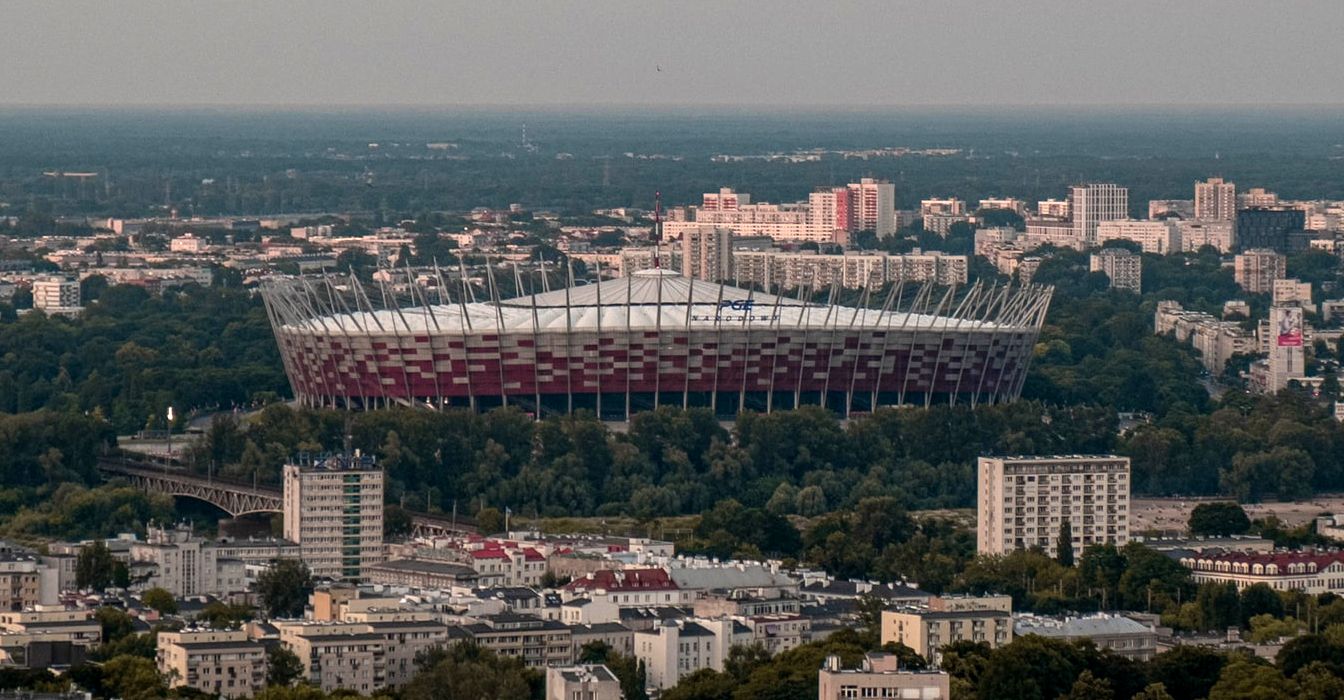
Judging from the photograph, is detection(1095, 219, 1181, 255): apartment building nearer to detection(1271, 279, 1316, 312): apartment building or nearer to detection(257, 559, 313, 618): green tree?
detection(1271, 279, 1316, 312): apartment building

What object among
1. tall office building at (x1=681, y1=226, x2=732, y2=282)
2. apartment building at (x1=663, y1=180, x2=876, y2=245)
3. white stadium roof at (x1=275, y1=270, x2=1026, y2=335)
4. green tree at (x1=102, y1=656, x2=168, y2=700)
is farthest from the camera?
apartment building at (x1=663, y1=180, x2=876, y2=245)

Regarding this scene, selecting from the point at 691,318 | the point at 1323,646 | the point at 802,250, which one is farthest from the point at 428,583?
the point at 802,250

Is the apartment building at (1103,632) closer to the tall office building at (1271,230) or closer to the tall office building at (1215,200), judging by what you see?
the tall office building at (1271,230)

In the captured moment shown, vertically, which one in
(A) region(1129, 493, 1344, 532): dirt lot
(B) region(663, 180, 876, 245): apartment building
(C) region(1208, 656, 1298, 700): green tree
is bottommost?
(B) region(663, 180, 876, 245): apartment building

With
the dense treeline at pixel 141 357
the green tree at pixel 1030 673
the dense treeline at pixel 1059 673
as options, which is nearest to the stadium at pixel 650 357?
the dense treeline at pixel 141 357

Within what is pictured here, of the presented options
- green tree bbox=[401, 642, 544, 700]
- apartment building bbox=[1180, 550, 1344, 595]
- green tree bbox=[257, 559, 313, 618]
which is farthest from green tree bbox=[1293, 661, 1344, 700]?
green tree bbox=[257, 559, 313, 618]

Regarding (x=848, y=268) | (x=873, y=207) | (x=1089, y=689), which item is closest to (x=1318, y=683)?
(x=1089, y=689)
